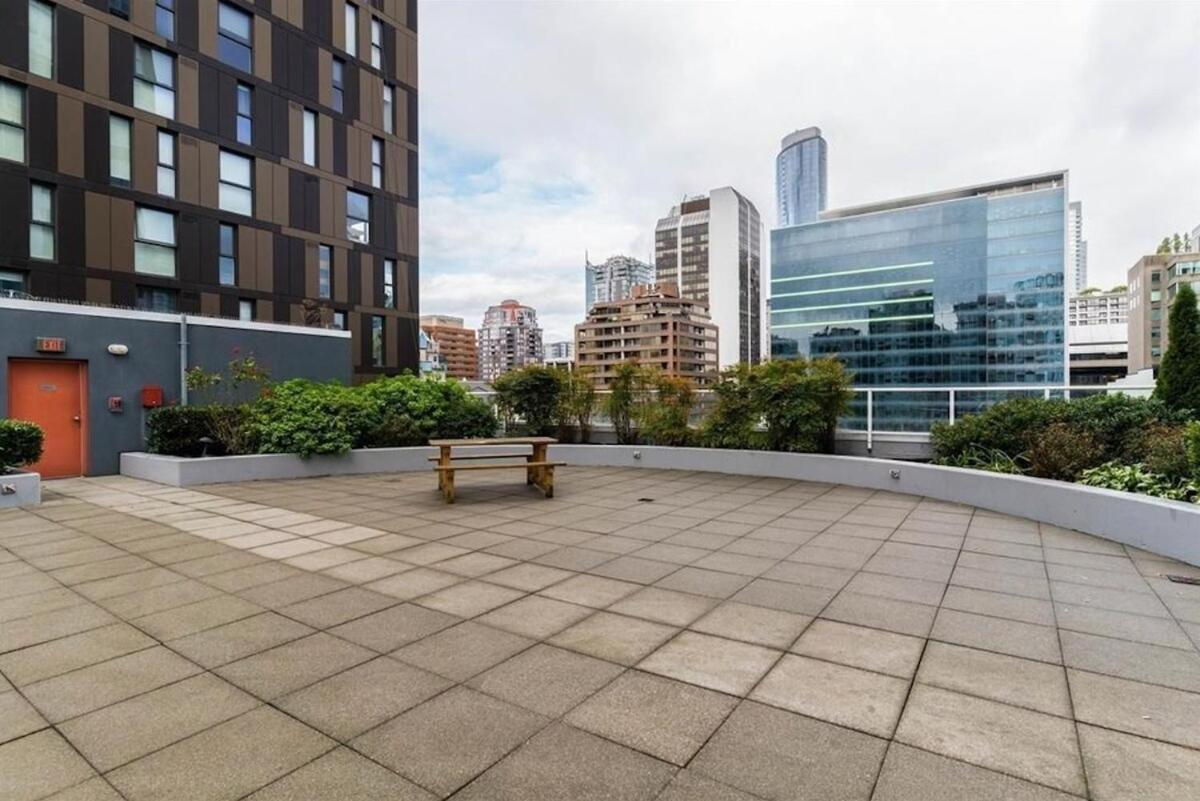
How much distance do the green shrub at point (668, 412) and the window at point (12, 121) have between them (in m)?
16.1

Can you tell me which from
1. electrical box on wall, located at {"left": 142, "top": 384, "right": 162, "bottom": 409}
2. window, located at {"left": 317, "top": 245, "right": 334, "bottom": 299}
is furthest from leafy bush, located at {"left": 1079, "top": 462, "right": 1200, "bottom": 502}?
window, located at {"left": 317, "top": 245, "right": 334, "bottom": 299}

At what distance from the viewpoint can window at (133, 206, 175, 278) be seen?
1641 centimetres

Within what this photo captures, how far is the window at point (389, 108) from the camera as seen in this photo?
2320cm

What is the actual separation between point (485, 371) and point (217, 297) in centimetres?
13273

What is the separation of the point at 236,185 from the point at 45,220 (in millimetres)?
4971

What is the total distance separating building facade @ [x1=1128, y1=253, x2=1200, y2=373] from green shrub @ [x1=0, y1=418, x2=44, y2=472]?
10214cm

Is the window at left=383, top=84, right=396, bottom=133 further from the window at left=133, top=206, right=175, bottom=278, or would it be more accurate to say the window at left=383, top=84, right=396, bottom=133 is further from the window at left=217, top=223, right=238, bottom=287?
the window at left=133, top=206, right=175, bottom=278

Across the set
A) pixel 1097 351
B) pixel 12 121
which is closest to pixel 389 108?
pixel 12 121

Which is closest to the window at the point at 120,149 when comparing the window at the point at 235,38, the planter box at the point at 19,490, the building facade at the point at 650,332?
the window at the point at 235,38

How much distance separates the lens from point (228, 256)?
722 inches

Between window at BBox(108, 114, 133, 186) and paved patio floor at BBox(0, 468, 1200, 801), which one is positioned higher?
window at BBox(108, 114, 133, 186)

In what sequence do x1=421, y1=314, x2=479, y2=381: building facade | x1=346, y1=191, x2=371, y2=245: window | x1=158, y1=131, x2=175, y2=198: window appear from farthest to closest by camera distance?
x1=421, y1=314, x2=479, y2=381: building facade < x1=346, y1=191, x2=371, y2=245: window < x1=158, y1=131, x2=175, y2=198: window

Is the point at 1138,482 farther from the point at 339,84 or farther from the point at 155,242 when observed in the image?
the point at 339,84

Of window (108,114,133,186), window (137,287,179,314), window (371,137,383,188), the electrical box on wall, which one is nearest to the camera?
the electrical box on wall
